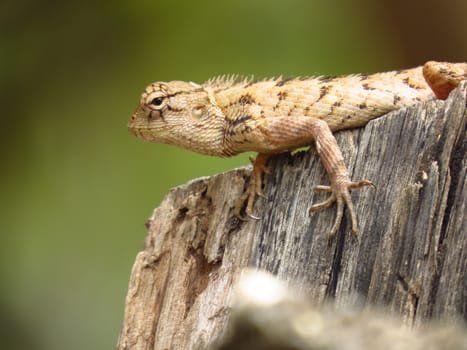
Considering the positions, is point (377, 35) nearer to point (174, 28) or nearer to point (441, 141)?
point (174, 28)

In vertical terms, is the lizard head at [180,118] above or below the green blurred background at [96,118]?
below

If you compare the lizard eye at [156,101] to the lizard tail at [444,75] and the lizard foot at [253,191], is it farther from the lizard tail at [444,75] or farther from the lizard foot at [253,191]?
the lizard tail at [444,75]

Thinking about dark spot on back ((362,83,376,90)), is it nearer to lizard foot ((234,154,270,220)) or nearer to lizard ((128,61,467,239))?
lizard ((128,61,467,239))

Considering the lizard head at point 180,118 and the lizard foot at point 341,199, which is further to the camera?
the lizard head at point 180,118

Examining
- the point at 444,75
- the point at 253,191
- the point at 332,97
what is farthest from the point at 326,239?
the point at 444,75

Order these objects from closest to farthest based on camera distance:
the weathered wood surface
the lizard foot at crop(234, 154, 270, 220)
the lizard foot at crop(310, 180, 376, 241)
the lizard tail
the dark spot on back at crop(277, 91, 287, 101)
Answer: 1. the weathered wood surface
2. the lizard foot at crop(310, 180, 376, 241)
3. the lizard foot at crop(234, 154, 270, 220)
4. the lizard tail
5. the dark spot on back at crop(277, 91, 287, 101)

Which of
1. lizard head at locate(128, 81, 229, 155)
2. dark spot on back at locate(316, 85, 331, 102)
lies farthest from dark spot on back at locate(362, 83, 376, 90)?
lizard head at locate(128, 81, 229, 155)

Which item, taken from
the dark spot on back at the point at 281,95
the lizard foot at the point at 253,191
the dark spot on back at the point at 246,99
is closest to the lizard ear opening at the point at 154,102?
the dark spot on back at the point at 246,99
